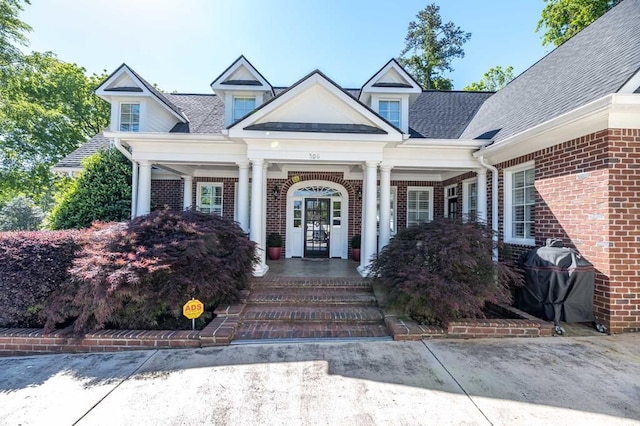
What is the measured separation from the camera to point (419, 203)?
1065 cm

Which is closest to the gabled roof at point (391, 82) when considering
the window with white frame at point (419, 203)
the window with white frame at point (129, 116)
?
the window with white frame at point (419, 203)

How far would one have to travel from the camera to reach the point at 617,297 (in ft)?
14.9

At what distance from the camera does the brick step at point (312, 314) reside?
5066 mm

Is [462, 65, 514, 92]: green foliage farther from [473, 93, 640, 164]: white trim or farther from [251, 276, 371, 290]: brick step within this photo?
[251, 276, 371, 290]: brick step

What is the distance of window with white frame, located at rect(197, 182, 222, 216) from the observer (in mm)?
10414

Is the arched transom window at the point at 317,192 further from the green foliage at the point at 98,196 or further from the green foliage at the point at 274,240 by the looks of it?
the green foliage at the point at 98,196

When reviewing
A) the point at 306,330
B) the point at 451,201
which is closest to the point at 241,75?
the point at 306,330

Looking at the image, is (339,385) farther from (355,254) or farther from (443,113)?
(443,113)

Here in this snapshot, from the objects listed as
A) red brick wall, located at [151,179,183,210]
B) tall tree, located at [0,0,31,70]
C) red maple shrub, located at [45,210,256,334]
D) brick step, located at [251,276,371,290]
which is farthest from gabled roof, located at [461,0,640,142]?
tall tree, located at [0,0,31,70]

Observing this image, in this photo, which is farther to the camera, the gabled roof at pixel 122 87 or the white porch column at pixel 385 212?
the gabled roof at pixel 122 87

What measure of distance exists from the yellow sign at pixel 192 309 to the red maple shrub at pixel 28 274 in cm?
205

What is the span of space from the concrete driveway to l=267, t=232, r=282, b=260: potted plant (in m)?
5.68

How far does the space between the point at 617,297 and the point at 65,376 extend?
7490 millimetres

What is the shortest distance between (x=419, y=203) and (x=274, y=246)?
17.2 ft
